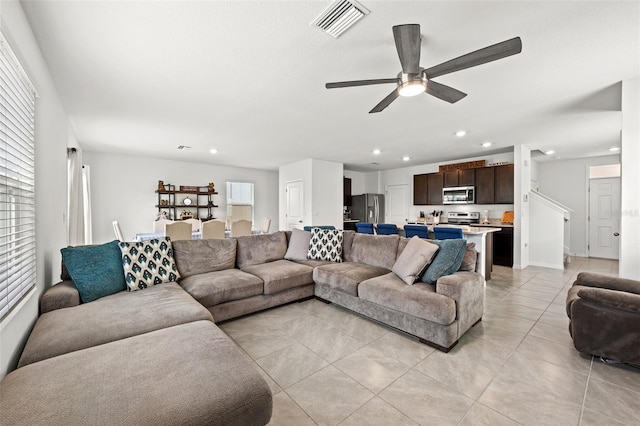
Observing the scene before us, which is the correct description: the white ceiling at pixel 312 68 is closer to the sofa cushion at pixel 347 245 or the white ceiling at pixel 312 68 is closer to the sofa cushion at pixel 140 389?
the sofa cushion at pixel 347 245

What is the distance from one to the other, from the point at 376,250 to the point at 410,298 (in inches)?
46.3

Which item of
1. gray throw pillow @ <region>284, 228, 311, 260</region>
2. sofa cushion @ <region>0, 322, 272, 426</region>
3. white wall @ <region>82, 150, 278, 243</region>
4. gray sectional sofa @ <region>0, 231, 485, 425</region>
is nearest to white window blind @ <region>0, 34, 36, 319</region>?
gray sectional sofa @ <region>0, 231, 485, 425</region>

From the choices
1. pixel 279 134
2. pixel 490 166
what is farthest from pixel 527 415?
pixel 490 166

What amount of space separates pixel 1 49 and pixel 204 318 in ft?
6.13

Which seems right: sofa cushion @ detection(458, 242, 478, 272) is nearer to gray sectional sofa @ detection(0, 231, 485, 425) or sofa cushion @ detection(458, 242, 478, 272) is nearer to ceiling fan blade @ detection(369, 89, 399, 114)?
gray sectional sofa @ detection(0, 231, 485, 425)

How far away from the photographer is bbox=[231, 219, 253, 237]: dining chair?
5.03 m

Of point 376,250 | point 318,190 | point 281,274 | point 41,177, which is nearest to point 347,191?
point 318,190

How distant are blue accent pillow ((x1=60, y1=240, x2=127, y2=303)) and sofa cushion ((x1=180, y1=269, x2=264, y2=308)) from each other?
1.96 ft

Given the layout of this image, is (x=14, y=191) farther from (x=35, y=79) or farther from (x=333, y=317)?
(x=333, y=317)

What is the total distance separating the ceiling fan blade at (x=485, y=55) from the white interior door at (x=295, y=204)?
5172 millimetres

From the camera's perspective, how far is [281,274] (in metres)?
3.19

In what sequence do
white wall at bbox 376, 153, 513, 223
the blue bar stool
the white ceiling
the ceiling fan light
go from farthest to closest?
white wall at bbox 376, 153, 513, 223, the blue bar stool, the ceiling fan light, the white ceiling

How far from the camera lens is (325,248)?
386cm

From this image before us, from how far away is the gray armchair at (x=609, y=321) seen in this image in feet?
6.27
